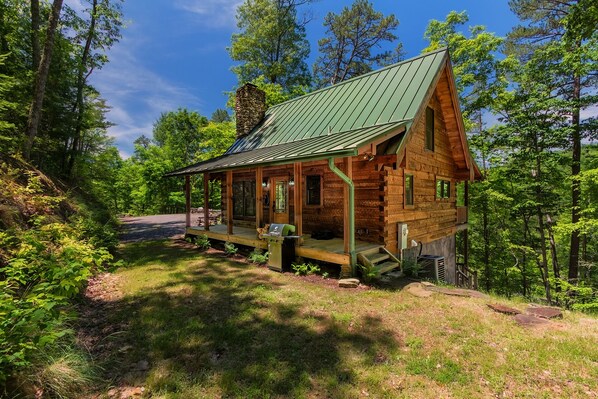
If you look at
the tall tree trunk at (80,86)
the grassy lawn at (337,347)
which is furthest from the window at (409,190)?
the tall tree trunk at (80,86)

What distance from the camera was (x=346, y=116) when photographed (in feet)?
31.2

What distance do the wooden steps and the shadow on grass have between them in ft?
5.99

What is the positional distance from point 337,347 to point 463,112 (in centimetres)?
1852

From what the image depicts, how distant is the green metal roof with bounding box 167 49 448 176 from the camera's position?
23.2 feet

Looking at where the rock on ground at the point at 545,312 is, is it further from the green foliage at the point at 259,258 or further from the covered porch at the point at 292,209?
the green foliage at the point at 259,258

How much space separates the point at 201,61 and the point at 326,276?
76.4 ft

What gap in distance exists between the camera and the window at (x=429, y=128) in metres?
9.79

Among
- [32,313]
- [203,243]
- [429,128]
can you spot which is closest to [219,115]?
[203,243]

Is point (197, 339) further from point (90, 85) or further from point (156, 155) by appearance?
point (156, 155)

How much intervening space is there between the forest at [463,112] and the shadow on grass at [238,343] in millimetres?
1413

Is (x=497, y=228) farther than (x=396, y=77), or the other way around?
(x=497, y=228)

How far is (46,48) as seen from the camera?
9.36 meters

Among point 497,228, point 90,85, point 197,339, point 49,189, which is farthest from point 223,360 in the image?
point 497,228

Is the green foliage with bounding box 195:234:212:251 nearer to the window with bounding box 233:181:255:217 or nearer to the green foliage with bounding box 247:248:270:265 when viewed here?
the window with bounding box 233:181:255:217
